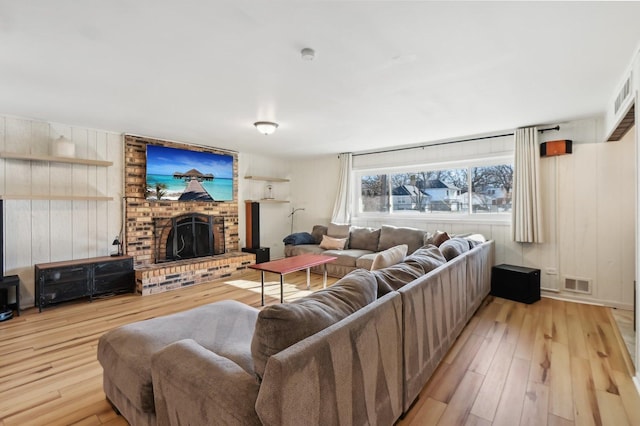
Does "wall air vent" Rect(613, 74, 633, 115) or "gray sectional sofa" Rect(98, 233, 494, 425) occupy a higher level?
"wall air vent" Rect(613, 74, 633, 115)

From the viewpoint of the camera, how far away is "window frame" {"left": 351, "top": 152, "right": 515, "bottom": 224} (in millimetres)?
4469

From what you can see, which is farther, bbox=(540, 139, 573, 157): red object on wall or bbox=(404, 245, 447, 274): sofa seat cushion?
bbox=(540, 139, 573, 157): red object on wall

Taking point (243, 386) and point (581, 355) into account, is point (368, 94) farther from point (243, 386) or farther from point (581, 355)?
point (581, 355)

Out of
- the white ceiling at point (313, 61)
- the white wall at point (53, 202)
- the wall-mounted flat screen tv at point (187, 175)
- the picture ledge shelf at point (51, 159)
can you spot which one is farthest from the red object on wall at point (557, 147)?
the white wall at point (53, 202)

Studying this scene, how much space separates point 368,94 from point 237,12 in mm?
1535

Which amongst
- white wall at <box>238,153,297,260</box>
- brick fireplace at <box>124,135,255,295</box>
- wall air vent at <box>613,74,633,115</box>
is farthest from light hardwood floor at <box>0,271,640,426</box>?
white wall at <box>238,153,297,260</box>

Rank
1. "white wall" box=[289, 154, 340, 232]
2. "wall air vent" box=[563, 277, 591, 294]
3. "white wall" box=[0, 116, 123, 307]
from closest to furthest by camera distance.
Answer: "white wall" box=[0, 116, 123, 307] → "wall air vent" box=[563, 277, 591, 294] → "white wall" box=[289, 154, 340, 232]

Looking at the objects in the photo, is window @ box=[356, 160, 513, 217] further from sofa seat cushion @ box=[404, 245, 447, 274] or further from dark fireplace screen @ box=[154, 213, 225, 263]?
dark fireplace screen @ box=[154, 213, 225, 263]

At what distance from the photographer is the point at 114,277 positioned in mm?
4027

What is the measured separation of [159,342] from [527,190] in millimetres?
4475

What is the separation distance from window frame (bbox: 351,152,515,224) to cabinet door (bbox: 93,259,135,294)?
3.98 m

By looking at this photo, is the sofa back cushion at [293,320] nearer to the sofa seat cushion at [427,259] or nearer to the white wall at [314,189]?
the sofa seat cushion at [427,259]

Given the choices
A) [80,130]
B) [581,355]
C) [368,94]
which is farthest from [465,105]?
[80,130]

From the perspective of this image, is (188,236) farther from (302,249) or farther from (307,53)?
(307,53)
